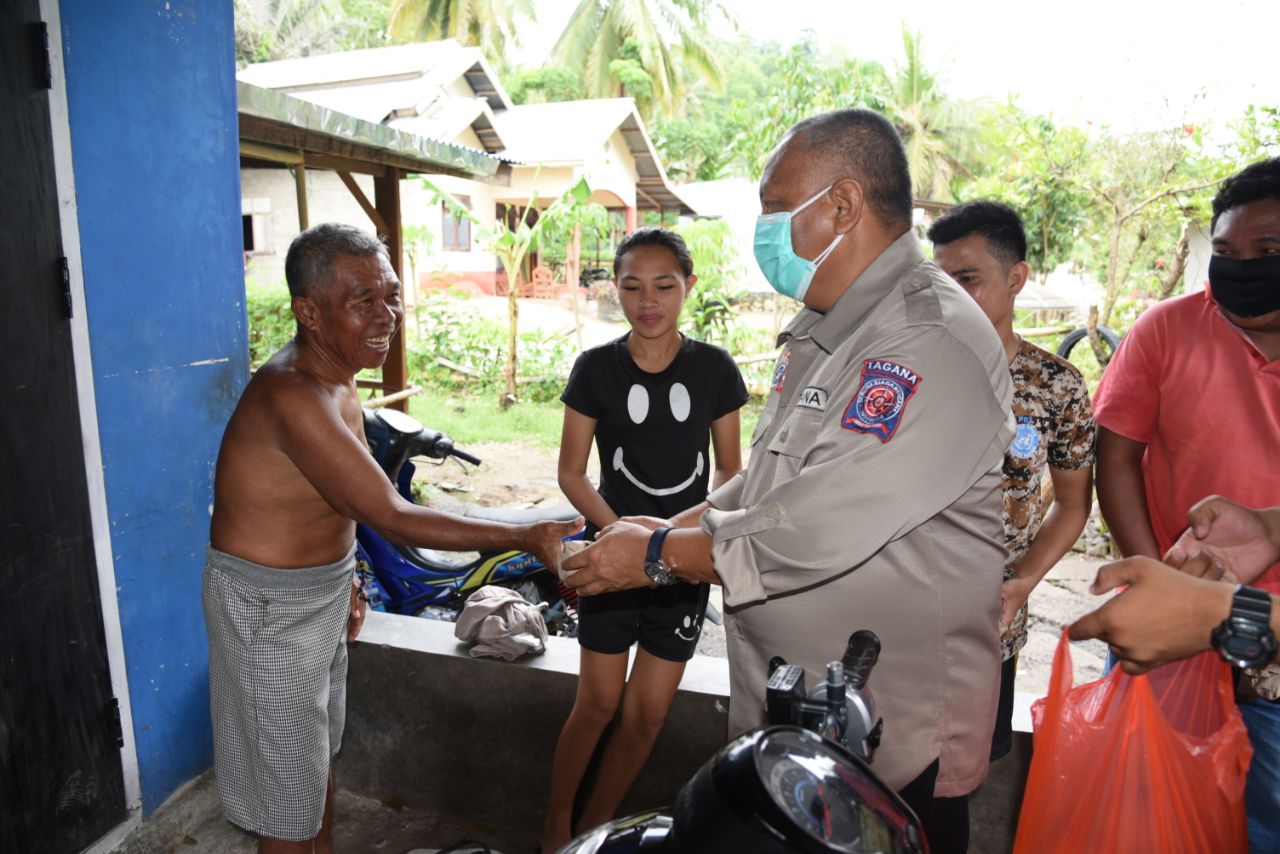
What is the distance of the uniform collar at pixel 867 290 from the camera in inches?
70.9

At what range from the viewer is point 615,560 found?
6.88 ft

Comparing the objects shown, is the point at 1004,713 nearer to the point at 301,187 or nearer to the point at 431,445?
the point at 431,445

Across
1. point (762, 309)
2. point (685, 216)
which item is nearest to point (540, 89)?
point (685, 216)

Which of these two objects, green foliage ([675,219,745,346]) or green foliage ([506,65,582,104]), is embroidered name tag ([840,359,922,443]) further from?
green foliage ([506,65,582,104])

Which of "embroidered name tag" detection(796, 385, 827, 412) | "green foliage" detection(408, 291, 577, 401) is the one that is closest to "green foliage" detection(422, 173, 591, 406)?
"green foliage" detection(408, 291, 577, 401)

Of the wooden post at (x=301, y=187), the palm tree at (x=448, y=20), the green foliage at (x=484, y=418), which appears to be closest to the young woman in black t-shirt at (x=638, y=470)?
the wooden post at (x=301, y=187)

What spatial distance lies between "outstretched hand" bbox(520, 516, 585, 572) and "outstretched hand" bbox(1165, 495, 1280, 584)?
1541 mm

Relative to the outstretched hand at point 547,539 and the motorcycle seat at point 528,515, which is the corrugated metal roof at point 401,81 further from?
the outstretched hand at point 547,539

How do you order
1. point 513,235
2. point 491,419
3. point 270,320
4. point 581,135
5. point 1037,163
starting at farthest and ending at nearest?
1. point 581,135
2. point 270,320
3. point 491,419
4. point 513,235
5. point 1037,163

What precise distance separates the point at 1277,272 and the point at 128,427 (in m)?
3.42

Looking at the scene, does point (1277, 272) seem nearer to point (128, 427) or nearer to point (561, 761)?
point (561, 761)

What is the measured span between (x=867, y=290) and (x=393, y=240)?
7003mm

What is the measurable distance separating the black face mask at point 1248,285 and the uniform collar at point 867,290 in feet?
3.40

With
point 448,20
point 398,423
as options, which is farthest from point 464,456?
point 448,20
